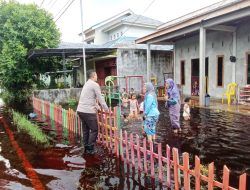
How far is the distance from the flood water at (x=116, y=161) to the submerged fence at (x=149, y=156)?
21cm

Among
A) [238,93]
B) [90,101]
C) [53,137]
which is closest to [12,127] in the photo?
[53,137]

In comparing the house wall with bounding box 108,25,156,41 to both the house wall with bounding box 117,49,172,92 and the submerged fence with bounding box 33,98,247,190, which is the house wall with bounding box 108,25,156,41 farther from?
the submerged fence with bounding box 33,98,247,190

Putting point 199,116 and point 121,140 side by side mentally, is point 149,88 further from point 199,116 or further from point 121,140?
point 199,116

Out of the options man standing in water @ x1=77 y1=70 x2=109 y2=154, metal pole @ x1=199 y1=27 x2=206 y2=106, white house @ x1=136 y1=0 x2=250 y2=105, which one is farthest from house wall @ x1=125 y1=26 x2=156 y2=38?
man standing in water @ x1=77 y1=70 x2=109 y2=154

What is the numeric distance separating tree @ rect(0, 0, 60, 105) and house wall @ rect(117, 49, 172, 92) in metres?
5.69

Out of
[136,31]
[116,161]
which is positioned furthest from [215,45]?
[136,31]

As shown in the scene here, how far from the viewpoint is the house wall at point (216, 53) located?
1298cm

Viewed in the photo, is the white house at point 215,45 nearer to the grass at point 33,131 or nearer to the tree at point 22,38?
the tree at point 22,38

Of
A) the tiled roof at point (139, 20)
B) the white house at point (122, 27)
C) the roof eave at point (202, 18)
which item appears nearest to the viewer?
the roof eave at point (202, 18)

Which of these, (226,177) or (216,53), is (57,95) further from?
(226,177)

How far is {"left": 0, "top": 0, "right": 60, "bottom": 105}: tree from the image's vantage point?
1795cm

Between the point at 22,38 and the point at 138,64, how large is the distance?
29.3ft

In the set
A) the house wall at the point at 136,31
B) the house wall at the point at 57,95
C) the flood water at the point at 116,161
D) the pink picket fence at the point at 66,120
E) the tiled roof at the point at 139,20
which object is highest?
the tiled roof at the point at 139,20

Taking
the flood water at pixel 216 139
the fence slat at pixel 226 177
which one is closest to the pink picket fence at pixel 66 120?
the flood water at pixel 216 139
